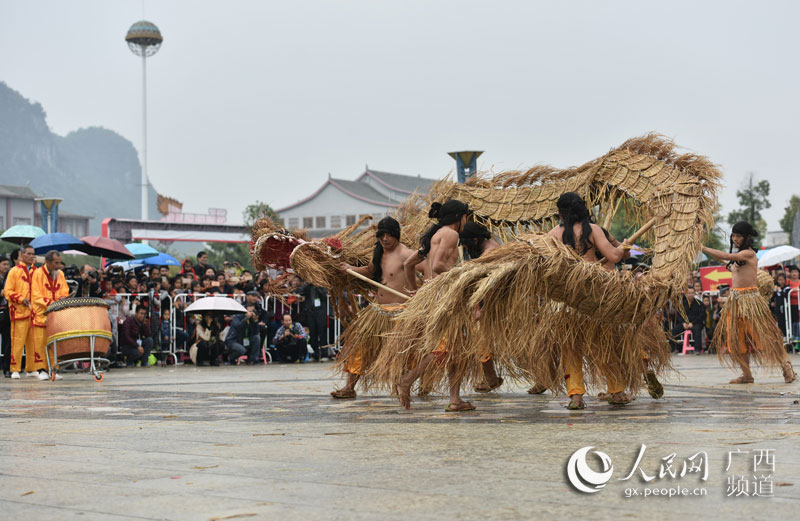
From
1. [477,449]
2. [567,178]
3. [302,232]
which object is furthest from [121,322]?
[477,449]

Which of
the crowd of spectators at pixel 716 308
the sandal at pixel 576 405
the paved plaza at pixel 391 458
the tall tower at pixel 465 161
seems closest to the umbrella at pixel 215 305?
the tall tower at pixel 465 161

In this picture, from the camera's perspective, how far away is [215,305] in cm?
1605

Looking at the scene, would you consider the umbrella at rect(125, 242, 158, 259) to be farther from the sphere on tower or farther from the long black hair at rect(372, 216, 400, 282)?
the sphere on tower

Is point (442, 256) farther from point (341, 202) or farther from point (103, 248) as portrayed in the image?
point (341, 202)

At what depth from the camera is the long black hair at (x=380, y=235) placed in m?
8.43

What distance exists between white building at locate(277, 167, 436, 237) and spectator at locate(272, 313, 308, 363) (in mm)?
50663

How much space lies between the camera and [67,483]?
13.5 ft

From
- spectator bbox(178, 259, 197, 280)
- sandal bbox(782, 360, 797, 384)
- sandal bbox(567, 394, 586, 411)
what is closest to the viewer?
sandal bbox(567, 394, 586, 411)

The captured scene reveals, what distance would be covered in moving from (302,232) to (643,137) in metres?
3.17

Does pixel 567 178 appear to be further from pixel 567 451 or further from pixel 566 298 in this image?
pixel 567 451

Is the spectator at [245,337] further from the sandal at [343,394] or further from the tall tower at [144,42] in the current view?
the tall tower at [144,42]

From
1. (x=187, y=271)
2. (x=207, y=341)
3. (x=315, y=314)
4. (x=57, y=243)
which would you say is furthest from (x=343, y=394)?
(x=187, y=271)

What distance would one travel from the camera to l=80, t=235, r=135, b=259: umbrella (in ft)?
54.9

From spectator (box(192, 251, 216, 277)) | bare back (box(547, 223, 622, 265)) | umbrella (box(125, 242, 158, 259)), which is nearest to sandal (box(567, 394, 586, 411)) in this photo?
bare back (box(547, 223, 622, 265))
